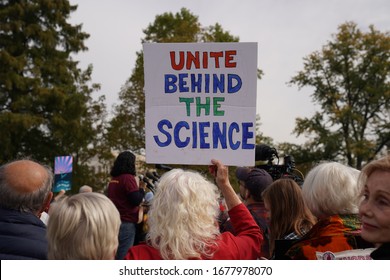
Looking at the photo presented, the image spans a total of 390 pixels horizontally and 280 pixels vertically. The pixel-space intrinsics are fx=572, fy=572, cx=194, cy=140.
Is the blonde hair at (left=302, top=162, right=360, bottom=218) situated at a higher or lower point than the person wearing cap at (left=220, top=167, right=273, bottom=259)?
higher

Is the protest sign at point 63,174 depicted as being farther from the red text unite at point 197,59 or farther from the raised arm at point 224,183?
the raised arm at point 224,183

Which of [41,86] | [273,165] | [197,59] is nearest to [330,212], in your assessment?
[197,59]

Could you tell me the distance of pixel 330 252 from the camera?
291 cm

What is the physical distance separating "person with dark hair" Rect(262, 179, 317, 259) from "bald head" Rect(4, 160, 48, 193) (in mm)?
1529

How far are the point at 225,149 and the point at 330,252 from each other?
3.76 ft

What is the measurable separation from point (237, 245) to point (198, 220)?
1.08 feet

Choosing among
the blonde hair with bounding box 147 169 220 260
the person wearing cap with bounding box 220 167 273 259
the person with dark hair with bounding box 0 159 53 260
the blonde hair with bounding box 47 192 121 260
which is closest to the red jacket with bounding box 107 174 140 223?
the person wearing cap with bounding box 220 167 273 259

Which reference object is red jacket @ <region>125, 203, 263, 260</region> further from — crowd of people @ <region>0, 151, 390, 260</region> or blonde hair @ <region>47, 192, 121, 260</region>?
blonde hair @ <region>47, 192, 121, 260</region>

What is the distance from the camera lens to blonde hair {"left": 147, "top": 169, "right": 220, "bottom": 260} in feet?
8.84

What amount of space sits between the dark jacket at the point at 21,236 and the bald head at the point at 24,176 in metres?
0.15

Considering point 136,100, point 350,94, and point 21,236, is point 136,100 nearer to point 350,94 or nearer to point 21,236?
point 350,94

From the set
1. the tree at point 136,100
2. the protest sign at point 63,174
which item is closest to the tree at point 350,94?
the tree at point 136,100

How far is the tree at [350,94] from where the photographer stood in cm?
3061
